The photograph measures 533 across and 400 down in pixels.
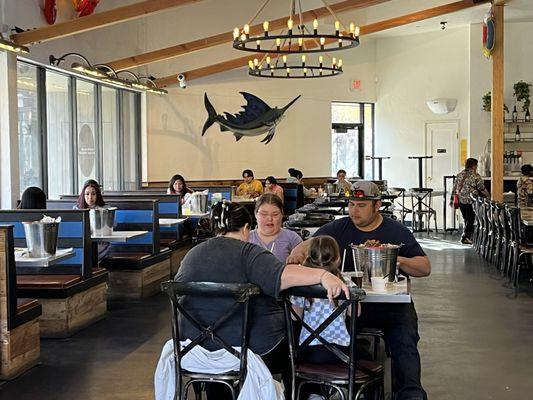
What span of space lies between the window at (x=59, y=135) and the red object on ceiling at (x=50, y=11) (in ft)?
2.99

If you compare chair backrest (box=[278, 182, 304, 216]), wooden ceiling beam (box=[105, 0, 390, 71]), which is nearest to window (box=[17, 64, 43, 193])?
wooden ceiling beam (box=[105, 0, 390, 71])

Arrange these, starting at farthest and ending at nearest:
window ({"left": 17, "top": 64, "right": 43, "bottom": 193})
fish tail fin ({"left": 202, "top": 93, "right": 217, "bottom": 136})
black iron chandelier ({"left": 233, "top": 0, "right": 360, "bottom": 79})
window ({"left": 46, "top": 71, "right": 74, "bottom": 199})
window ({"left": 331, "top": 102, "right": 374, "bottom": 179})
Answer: window ({"left": 331, "top": 102, "right": 374, "bottom": 179}) < fish tail fin ({"left": 202, "top": 93, "right": 217, "bottom": 136}) < window ({"left": 46, "top": 71, "right": 74, "bottom": 199}) < window ({"left": 17, "top": 64, "right": 43, "bottom": 193}) < black iron chandelier ({"left": 233, "top": 0, "right": 360, "bottom": 79})

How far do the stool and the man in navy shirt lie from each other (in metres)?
10.5

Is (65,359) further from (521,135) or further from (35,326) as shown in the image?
(521,135)

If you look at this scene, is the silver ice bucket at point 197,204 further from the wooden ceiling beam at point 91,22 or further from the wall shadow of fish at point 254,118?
the wall shadow of fish at point 254,118

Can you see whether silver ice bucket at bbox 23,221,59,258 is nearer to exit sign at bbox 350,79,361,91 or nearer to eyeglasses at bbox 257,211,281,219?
eyeglasses at bbox 257,211,281,219

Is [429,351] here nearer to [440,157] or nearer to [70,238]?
[70,238]

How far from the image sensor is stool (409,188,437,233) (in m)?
15.6

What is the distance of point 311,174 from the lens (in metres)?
→ 17.6

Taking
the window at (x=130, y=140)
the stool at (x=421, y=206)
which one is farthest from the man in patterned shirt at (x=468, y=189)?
the window at (x=130, y=140)

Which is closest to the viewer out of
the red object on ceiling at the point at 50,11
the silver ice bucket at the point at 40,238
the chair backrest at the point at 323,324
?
the chair backrest at the point at 323,324

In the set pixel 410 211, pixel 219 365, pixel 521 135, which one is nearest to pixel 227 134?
pixel 410 211

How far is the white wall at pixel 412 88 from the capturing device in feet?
54.4

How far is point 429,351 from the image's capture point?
231 inches
